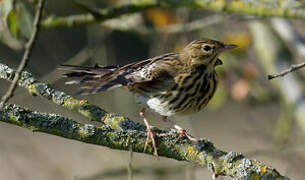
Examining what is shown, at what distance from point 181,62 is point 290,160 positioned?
2.67 m

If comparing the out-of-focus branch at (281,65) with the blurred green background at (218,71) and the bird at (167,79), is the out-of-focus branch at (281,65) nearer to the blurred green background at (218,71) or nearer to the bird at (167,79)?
the blurred green background at (218,71)

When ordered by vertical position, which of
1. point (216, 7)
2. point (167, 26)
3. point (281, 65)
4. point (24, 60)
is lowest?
point (24, 60)

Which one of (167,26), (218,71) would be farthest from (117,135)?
(218,71)

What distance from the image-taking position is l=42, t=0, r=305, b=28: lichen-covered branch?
3959 millimetres

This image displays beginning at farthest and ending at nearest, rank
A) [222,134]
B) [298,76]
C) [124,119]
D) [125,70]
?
1. [222,134]
2. [298,76]
3. [125,70]
4. [124,119]

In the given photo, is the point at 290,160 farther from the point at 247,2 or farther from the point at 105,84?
the point at 105,84

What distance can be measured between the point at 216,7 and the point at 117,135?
1.78 metres

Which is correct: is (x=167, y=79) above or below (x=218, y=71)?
below

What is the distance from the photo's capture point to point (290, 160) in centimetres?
611

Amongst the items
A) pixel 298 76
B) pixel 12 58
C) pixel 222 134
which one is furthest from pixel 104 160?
pixel 222 134

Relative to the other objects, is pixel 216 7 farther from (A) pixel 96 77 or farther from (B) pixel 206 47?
(A) pixel 96 77

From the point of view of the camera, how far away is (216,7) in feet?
13.7

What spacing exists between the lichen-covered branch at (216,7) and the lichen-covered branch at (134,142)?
147 cm

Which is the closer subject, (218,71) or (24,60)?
(24,60)
